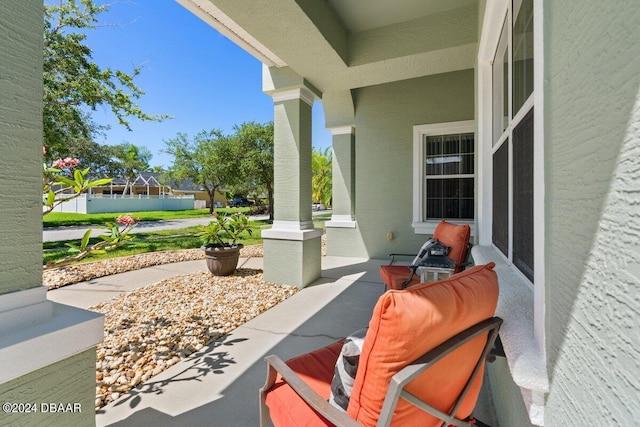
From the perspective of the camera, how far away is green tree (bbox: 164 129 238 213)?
19109mm

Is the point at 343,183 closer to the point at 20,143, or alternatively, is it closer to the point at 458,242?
the point at 458,242

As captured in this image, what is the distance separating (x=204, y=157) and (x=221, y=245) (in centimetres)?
1653

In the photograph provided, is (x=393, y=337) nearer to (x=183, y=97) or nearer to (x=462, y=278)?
(x=462, y=278)

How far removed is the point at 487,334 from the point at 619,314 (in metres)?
0.86

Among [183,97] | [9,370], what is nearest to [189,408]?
[9,370]

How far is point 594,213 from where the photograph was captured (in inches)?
25.3

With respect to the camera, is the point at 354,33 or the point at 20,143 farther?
the point at 354,33

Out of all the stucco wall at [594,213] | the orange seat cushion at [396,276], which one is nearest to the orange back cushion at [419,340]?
the stucco wall at [594,213]

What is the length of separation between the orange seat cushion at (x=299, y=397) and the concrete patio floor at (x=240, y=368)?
2.05 feet

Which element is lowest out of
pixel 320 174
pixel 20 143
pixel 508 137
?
pixel 20 143

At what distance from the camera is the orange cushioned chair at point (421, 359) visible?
1.00 metres

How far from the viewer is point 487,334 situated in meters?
1.30

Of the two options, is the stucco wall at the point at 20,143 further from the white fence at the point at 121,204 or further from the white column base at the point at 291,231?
the white fence at the point at 121,204

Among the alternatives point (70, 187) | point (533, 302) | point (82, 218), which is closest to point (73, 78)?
point (70, 187)
